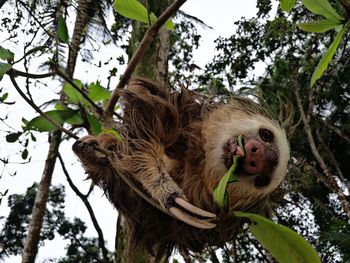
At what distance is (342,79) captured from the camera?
7.90 m

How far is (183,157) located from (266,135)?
0.43m

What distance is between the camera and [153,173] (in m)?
2.14

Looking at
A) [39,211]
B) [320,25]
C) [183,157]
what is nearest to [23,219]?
[39,211]

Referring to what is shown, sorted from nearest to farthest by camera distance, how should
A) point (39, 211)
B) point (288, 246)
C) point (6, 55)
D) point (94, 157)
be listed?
point (288, 246)
point (6, 55)
point (94, 157)
point (39, 211)

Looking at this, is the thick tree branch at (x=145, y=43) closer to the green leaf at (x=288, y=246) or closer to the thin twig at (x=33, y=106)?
the thin twig at (x=33, y=106)

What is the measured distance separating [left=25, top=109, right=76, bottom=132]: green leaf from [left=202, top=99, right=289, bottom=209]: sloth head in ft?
2.48

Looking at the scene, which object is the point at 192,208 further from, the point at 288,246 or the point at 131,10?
the point at 131,10

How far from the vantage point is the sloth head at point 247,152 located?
2236 millimetres

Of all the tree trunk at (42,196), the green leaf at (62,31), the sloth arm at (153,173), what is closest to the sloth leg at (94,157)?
the sloth arm at (153,173)

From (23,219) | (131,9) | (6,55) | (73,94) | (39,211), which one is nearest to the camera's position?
(6,55)

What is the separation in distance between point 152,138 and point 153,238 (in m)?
0.53

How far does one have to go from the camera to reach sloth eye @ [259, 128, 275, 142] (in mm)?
2439

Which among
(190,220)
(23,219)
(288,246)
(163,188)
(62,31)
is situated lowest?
(288,246)

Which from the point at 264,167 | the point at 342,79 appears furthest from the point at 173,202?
the point at 342,79
